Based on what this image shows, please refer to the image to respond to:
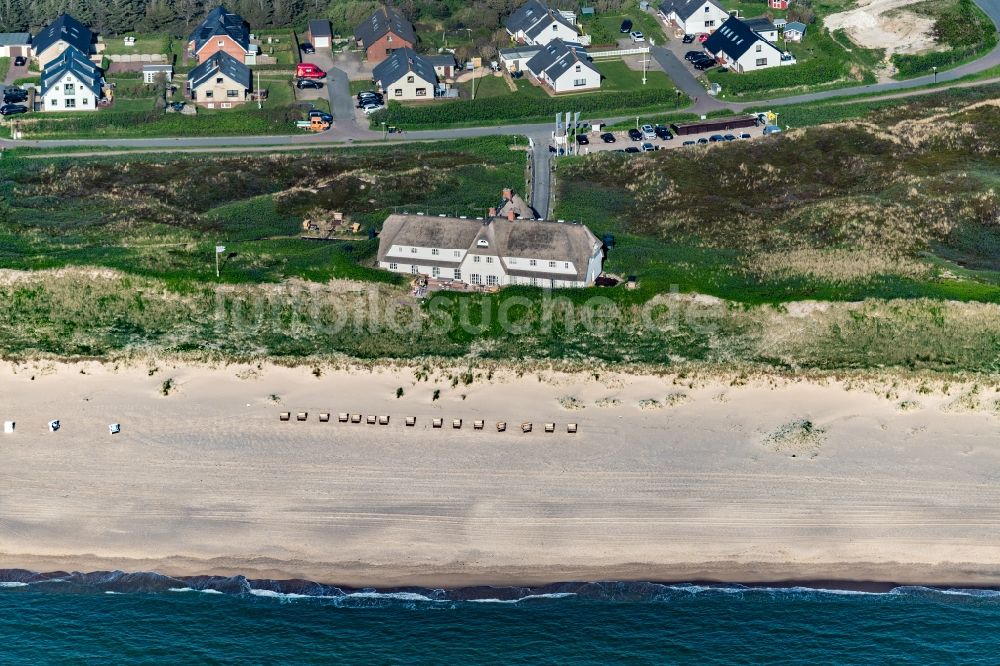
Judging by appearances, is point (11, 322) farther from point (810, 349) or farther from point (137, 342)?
point (810, 349)

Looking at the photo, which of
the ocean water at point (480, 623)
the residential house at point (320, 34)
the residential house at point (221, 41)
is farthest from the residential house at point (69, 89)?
the ocean water at point (480, 623)

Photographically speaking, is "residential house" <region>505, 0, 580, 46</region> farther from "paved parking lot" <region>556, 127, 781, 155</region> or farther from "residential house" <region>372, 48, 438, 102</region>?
"paved parking lot" <region>556, 127, 781, 155</region>


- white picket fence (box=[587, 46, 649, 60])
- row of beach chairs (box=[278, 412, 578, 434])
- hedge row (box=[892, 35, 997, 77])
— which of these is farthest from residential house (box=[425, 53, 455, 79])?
row of beach chairs (box=[278, 412, 578, 434])

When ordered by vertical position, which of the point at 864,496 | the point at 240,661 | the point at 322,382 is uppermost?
the point at 322,382

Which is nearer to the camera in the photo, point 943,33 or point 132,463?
point 132,463

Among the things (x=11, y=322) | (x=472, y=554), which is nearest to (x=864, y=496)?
(x=472, y=554)

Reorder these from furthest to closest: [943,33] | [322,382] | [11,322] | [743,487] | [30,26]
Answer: [30,26]
[943,33]
[11,322]
[322,382]
[743,487]
